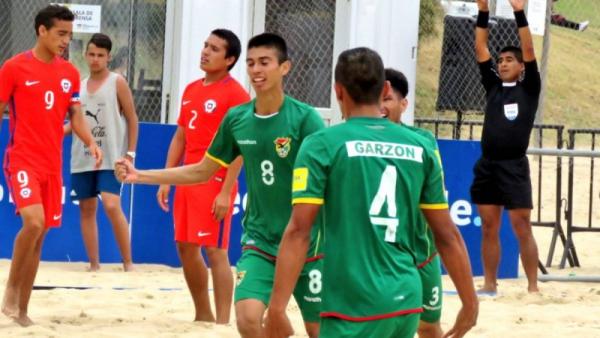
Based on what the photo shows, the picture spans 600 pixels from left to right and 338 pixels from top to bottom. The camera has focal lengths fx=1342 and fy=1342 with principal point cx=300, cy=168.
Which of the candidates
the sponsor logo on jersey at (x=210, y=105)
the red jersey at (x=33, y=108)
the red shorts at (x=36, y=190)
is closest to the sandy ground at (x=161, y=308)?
the red shorts at (x=36, y=190)

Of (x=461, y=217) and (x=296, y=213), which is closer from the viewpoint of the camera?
(x=296, y=213)

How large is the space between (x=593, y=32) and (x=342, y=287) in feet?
117

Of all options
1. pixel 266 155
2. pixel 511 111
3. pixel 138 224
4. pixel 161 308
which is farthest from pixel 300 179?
pixel 138 224

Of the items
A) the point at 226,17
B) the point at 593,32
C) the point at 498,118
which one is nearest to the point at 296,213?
the point at 498,118

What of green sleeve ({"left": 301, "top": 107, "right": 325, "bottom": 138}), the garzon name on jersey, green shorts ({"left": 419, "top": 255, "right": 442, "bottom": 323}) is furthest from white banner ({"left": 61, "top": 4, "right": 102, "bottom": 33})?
the garzon name on jersey

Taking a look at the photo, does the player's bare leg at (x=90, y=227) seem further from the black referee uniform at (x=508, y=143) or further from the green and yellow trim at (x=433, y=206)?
the green and yellow trim at (x=433, y=206)

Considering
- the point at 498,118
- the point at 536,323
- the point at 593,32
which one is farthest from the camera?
the point at 593,32

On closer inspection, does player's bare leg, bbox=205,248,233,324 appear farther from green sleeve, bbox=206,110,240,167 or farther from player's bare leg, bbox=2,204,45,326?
green sleeve, bbox=206,110,240,167

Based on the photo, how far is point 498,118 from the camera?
10234 millimetres

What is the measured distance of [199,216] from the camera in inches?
320

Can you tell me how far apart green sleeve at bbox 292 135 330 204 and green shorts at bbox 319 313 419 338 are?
44 cm

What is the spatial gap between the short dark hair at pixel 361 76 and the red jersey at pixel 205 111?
3.56 metres

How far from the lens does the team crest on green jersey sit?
644 cm

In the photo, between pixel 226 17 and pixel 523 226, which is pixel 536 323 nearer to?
pixel 523 226
